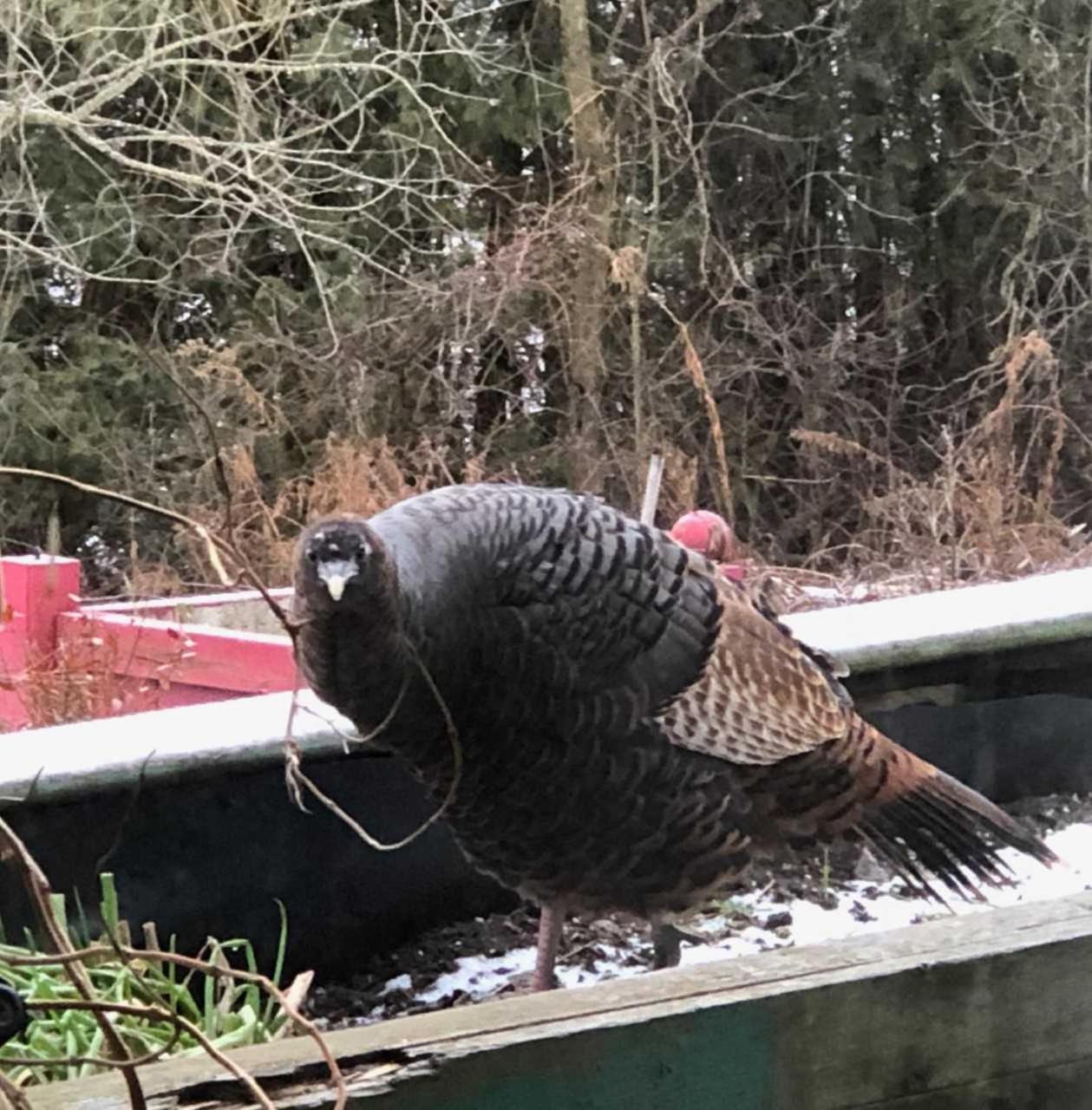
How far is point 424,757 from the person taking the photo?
1.19m

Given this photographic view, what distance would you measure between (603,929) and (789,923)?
0.22 meters

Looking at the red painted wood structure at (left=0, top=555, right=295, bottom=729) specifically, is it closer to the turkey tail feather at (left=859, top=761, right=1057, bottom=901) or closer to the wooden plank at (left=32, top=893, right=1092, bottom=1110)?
the turkey tail feather at (left=859, top=761, right=1057, bottom=901)

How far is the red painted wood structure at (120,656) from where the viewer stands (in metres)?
1.72

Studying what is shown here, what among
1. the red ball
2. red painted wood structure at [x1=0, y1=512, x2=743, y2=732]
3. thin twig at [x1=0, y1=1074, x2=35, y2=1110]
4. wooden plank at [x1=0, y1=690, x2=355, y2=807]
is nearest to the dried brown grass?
the red ball

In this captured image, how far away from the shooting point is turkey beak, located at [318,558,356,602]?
1005mm

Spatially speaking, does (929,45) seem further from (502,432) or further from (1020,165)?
(502,432)

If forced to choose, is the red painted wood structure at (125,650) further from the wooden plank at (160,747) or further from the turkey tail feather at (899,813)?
the turkey tail feather at (899,813)

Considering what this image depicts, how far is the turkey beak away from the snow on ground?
430mm

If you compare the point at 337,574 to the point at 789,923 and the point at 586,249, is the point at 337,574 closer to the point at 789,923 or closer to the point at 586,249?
the point at 789,923

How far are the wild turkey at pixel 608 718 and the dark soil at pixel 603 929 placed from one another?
0.32 feet

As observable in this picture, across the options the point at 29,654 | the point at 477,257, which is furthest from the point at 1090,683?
the point at 477,257

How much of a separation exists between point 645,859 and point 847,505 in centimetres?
254

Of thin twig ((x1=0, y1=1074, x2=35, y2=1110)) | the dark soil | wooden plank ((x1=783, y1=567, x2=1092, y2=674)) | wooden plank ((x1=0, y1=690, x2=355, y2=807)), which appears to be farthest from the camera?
wooden plank ((x1=783, y1=567, x2=1092, y2=674))

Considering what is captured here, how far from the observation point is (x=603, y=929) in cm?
155
